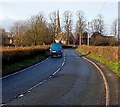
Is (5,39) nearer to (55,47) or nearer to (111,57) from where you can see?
(55,47)

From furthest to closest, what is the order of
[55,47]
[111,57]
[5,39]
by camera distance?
[5,39] < [55,47] < [111,57]

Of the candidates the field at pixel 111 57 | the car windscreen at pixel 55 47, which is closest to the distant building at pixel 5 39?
the car windscreen at pixel 55 47

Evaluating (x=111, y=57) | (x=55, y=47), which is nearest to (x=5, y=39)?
(x=55, y=47)

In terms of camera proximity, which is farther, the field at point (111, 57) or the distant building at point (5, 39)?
the distant building at point (5, 39)

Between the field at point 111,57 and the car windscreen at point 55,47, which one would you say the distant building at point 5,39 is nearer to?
the car windscreen at point 55,47

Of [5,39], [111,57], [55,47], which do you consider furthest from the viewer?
[5,39]

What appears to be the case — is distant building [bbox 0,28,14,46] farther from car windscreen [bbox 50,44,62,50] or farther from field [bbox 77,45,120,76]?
field [bbox 77,45,120,76]

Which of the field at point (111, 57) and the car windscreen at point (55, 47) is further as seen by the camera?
the car windscreen at point (55, 47)

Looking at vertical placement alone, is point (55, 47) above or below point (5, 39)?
below

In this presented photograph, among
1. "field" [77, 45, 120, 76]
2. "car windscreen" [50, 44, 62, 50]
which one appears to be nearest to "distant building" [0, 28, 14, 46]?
"car windscreen" [50, 44, 62, 50]

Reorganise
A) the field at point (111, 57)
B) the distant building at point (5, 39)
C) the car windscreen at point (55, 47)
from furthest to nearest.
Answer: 1. the distant building at point (5, 39)
2. the car windscreen at point (55, 47)
3. the field at point (111, 57)

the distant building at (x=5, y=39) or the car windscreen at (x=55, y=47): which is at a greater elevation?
the distant building at (x=5, y=39)

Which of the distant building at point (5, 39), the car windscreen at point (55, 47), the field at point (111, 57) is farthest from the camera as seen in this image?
the distant building at point (5, 39)

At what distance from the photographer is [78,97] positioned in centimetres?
995
